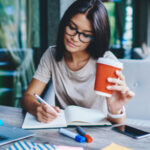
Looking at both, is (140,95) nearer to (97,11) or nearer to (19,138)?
(97,11)

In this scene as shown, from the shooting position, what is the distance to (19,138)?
98cm

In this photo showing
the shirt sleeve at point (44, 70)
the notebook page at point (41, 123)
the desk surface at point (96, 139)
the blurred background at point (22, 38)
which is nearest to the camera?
the desk surface at point (96, 139)

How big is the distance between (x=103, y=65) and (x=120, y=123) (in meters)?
0.39

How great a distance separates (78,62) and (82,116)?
0.58 meters

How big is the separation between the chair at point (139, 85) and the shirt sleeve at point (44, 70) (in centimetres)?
68

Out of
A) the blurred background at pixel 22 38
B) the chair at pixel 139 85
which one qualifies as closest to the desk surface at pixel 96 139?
the chair at pixel 139 85

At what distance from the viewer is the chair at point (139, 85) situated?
1.86 m

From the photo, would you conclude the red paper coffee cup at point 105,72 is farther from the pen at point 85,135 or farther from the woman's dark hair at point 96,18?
the woman's dark hair at point 96,18

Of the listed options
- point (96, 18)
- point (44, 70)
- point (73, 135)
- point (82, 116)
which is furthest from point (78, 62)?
point (73, 135)

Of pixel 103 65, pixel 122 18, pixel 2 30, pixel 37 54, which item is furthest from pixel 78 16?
pixel 122 18

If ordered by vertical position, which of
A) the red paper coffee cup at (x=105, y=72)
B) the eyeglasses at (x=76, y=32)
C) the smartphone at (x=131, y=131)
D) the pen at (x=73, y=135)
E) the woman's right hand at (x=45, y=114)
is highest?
the eyeglasses at (x=76, y=32)

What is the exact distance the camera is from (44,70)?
1.69 m

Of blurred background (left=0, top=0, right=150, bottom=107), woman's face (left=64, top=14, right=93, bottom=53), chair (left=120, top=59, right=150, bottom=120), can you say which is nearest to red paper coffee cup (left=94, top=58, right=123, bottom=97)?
woman's face (left=64, top=14, right=93, bottom=53)

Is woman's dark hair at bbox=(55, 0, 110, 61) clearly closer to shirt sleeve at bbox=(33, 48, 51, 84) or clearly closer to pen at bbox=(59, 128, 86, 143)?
shirt sleeve at bbox=(33, 48, 51, 84)
